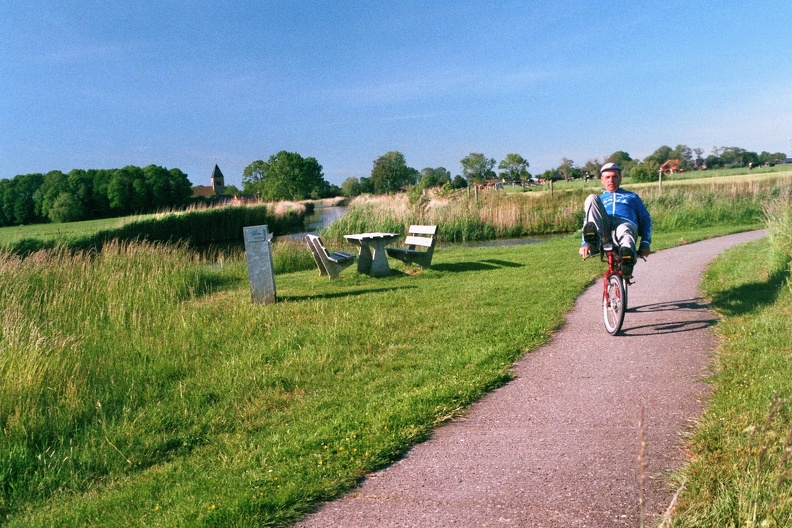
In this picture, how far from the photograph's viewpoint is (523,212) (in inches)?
1102

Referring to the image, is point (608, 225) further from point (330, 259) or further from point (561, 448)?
point (330, 259)

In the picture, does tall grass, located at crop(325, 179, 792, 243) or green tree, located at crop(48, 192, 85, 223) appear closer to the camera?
tall grass, located at crop(325, 179, 792, 243)

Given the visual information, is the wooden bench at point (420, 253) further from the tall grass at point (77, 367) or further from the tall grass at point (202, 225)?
the tall grass at point (202, 225)

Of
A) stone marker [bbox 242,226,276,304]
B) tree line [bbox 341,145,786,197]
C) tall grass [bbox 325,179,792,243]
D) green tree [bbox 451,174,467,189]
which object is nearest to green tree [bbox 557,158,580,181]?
tree line [bbox 341,145,786,197]

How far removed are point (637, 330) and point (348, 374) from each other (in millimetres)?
3300

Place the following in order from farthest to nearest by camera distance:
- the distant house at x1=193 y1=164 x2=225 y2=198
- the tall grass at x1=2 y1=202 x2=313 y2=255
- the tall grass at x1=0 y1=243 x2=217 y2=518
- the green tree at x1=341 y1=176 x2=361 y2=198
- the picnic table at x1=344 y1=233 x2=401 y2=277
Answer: the distant house at x1=193 y1=164 x2=225 y2=198 < the green tree at x1=341 y1=176 x2=361 y2=198 < the tall grass at x1=2 y1=202 x2=313 y2=255 < the picnic table at x1=344 y1=233 x2=401 y2=277 < the tall grass at x1=0 y1=243 x2=217 y2=518

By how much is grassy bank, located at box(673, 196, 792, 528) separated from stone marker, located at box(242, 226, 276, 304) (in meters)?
6.69

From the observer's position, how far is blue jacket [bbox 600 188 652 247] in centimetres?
716

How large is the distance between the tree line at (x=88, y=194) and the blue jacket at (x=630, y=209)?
59.4m

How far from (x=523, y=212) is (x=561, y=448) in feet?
80.2

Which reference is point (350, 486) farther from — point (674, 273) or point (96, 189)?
point (96, 189)

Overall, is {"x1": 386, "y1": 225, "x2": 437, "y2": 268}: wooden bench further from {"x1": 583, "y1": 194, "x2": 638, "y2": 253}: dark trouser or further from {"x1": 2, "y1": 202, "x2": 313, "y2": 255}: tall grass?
{"x1": 2, "y1": 202, "x2": 313, "y2": 255}: tall grass

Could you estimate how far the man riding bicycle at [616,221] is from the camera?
22.7ft

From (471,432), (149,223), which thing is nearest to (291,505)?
(471,432)
